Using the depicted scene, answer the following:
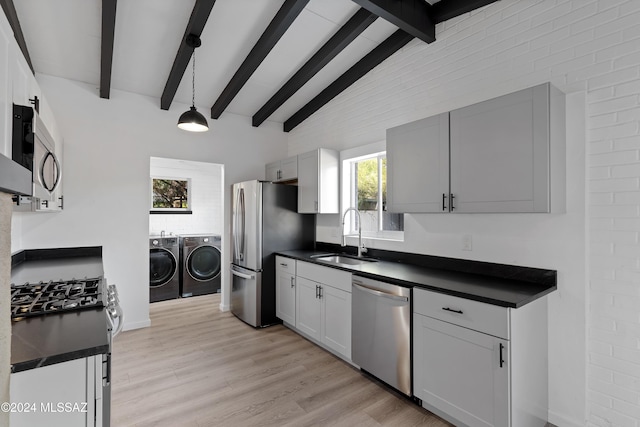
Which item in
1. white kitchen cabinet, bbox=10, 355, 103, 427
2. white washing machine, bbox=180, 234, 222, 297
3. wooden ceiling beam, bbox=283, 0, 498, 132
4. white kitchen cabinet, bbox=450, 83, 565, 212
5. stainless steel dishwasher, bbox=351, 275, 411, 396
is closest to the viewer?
white kitchen cabinet, bbox=10, 355, 103, 427

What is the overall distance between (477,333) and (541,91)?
1466 mm

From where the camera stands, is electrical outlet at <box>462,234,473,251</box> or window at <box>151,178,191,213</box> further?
window at <box>151,178,191,213</box>

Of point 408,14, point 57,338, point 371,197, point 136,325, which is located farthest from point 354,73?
point 136,325

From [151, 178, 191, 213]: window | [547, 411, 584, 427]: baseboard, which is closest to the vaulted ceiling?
[151, 178, 191, 213]: window

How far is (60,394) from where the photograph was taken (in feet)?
3.66

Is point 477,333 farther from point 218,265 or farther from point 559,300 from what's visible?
point 218,265

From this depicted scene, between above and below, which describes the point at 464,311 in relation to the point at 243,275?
above

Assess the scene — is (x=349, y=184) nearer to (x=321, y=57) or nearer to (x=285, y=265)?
(x=285, y=265)

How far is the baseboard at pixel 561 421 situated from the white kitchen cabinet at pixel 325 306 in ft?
4.84

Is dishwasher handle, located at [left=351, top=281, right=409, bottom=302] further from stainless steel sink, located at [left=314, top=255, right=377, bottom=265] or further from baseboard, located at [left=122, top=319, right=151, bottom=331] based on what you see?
baseboard, located at [left=122, top=319, right=151, bottom=331]

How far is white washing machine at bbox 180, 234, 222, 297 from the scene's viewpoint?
5.15m

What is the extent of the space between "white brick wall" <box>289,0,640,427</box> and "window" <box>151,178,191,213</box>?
4.97m

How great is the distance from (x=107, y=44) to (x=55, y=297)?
7.32 ft

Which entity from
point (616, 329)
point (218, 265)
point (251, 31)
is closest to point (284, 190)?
point (251, 31)
